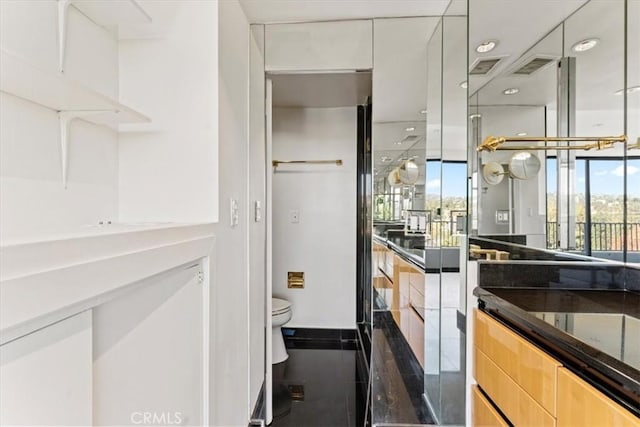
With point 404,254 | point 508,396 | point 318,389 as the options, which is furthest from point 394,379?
point 508,396

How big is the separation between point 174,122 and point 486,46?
5.47 ft

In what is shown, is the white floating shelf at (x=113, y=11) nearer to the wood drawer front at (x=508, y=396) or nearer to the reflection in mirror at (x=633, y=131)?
the wood drawer front at (x=508, y=396)

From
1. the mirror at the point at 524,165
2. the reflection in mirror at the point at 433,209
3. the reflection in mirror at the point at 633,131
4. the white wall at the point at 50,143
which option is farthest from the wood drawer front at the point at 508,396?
the white wall at the point at 50,143

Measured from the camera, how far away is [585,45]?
1.49 m

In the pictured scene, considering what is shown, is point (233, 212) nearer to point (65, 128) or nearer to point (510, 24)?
point (65, 128)

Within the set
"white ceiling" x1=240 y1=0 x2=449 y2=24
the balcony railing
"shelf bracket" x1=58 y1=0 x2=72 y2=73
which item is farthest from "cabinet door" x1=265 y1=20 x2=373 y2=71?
the balcony railing

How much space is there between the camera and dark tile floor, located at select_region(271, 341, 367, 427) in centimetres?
201

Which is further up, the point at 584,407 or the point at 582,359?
Answer: the point at 582,359

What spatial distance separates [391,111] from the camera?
2027 millimetres

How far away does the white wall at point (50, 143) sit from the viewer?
84cm

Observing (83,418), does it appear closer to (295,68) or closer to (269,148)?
(269,148)

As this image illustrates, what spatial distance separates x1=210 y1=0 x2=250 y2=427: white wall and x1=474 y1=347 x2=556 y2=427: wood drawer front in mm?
1071

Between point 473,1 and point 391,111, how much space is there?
678 millimetres

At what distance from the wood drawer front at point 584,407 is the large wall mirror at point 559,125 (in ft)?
2.60
